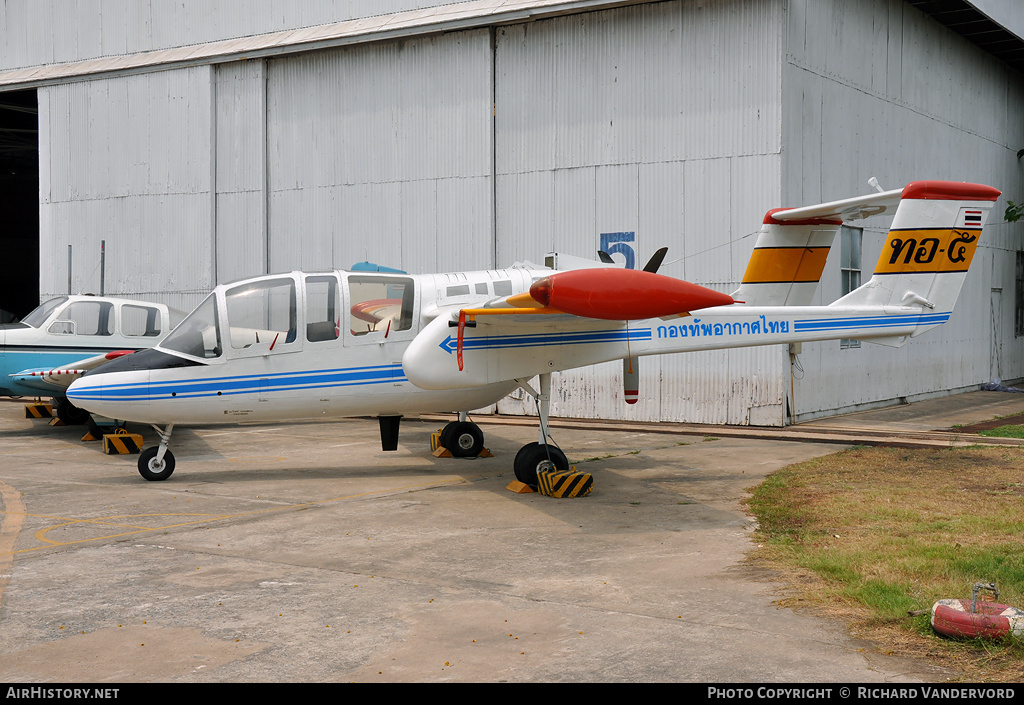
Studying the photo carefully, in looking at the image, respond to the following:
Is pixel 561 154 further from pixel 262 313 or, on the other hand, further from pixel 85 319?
pixel 85 319

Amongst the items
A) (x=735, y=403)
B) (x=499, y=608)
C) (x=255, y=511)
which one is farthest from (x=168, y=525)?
(x=735, y=403)

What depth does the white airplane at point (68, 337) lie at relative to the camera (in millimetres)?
14961

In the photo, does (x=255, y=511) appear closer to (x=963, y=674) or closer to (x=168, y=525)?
(x=168, y=525)

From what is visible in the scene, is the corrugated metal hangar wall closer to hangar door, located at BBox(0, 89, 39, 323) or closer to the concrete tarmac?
the concrete tarmac

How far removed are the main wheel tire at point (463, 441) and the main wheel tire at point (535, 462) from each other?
2575mm

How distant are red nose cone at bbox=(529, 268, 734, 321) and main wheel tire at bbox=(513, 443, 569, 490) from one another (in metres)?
2.04

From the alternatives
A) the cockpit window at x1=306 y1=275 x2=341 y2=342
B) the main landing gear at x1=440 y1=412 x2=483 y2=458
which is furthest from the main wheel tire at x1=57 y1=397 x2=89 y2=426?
the cockpit window at x1=306 y1=275 x2=341 y2=342

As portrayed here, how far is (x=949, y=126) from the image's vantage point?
893 inches

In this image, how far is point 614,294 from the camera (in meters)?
8.52

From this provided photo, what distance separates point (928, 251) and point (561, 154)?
8243mm

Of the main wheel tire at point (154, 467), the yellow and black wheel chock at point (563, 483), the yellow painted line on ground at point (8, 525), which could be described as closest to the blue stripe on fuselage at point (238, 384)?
the main wheel tire at point (154, 467)

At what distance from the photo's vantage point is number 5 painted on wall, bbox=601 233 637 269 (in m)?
17.0

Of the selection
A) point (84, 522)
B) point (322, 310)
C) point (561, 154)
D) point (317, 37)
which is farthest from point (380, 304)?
point (317, 37)

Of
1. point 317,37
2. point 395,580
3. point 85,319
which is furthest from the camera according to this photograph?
point 317,37
